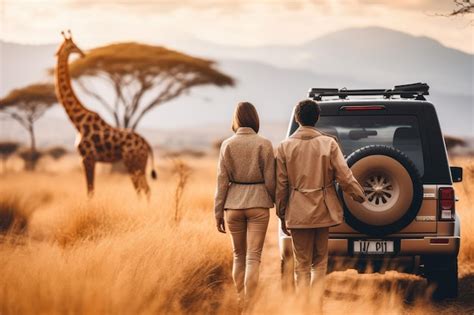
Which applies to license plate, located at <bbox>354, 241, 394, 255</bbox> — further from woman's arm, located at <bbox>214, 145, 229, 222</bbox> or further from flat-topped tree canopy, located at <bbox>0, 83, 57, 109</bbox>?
flat-topped tree canopy, located at <bbox>0, 83, 57, 109</bbox>

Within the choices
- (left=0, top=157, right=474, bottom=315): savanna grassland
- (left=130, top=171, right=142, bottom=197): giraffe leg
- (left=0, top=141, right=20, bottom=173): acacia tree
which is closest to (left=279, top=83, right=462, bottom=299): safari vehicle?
(left=0, top=157, right=474, bottom=315): savanna grassland

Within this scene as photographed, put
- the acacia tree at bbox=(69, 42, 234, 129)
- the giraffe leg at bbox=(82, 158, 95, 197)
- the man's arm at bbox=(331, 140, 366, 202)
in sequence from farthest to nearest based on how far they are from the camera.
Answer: the acacia tree at bbox=(69, 42, 234, 129), the giraffe leg at bbox=(82, 158, 95, 197), the man's arm at bbox=(331, 140, 366, 202)

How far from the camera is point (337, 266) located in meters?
7.35

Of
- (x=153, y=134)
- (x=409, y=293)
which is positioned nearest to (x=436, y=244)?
(x=409, y=293)

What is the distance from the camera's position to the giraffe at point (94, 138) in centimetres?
1570

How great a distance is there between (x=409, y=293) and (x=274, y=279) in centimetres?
143

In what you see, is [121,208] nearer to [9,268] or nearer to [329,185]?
[9,268]

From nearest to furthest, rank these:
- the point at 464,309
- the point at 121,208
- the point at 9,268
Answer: the point at 9,268, the point at 464,309, the point at 121,208

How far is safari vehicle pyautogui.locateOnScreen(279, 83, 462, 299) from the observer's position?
659 cm

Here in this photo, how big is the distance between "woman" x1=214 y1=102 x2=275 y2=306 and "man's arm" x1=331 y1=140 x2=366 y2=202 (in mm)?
488

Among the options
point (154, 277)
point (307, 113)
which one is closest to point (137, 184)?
point (154, 277)

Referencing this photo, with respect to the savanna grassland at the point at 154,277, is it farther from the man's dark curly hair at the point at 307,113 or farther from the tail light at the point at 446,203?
the man's dark curly hair at the point at 307,113

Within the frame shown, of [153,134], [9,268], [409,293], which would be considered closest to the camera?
[9,268]

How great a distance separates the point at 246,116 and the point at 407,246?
5.68 feet
